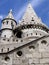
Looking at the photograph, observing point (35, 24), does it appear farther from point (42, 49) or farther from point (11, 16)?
point (42, 49)

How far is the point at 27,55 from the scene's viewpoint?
1491 centimetres

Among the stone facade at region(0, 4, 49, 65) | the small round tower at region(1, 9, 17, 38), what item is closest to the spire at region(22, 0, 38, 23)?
the stone facade at region(0, 4, 49, 65)

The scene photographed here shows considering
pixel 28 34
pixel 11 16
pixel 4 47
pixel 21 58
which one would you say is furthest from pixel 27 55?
pixel 11 16

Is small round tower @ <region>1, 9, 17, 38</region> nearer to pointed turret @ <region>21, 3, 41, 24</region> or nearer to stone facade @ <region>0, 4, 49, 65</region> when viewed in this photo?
stone facade @ <region>0, 4, 49, 65</region>

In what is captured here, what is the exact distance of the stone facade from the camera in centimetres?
1474

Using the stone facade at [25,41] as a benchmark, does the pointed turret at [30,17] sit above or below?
above

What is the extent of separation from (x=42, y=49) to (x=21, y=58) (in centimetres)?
153

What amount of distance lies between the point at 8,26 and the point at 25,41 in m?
7.55

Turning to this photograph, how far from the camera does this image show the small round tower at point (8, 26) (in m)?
41.7

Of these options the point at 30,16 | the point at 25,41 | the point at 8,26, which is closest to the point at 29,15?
the point at 30,16

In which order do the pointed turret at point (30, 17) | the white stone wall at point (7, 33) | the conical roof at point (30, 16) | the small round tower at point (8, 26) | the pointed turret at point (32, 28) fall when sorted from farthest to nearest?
1. the conical roof at point (30, 16)
2. the pointed turret at point (30, 17)
3. the small round tower at point (8, 26)
4. the white stone wall at point (7, 33)
5. the pointed turret at point (32, 28)

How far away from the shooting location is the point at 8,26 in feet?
139

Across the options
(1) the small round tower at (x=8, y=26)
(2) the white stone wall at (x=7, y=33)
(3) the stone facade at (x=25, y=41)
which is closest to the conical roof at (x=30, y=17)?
(3) the stone facade at (x=25, y=41)

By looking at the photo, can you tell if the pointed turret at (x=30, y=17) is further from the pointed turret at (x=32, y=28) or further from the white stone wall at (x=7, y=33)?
the white stone wall at (x=7, y=33)
